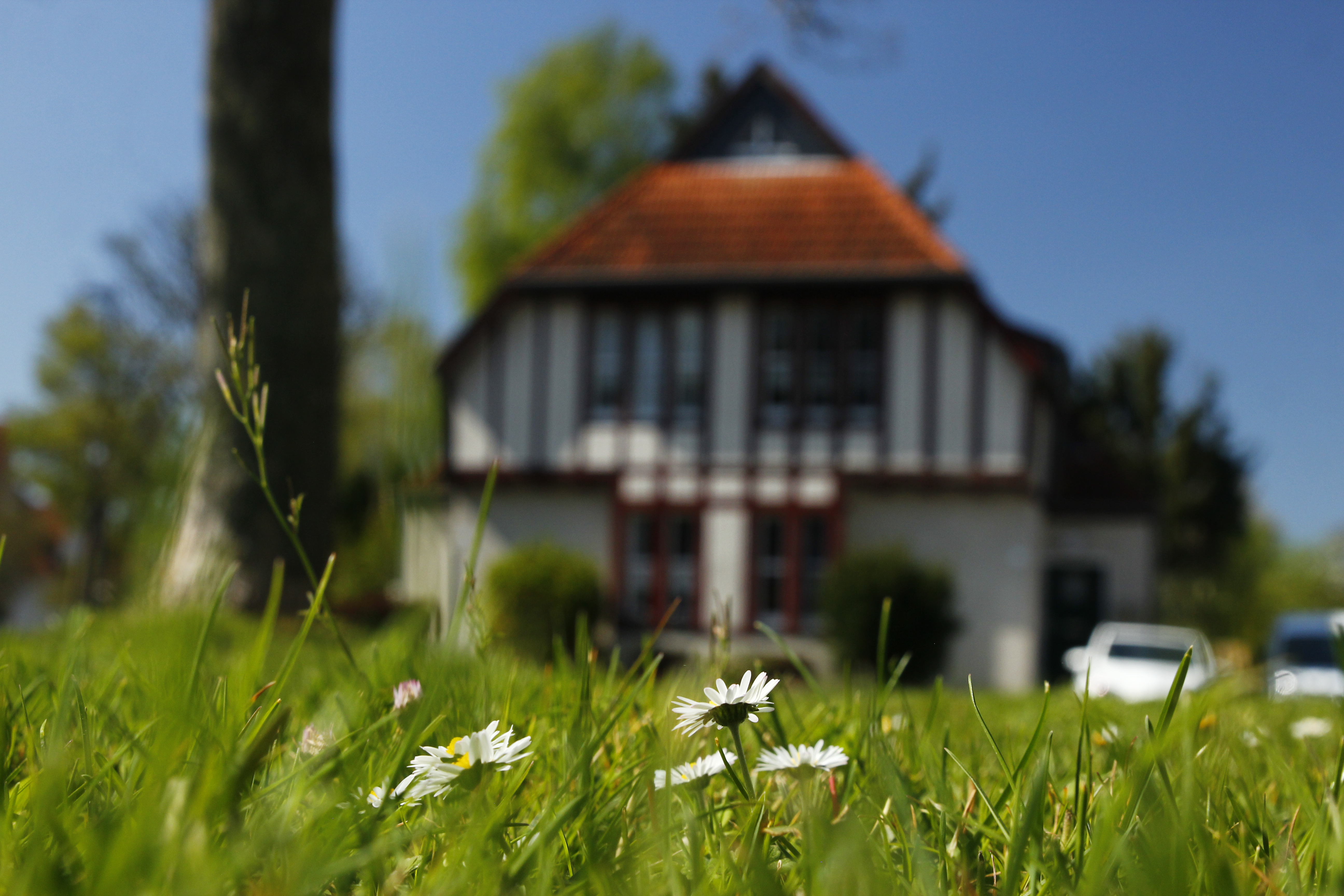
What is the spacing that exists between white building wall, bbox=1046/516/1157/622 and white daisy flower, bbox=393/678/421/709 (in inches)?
793

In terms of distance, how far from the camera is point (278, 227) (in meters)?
8.30

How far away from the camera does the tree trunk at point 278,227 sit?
26.3 feet

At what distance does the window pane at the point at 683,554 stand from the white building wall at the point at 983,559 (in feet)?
7.80

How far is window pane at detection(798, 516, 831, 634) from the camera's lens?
17.0 metres

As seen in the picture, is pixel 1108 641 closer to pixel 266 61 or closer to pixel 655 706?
pixel 266 61

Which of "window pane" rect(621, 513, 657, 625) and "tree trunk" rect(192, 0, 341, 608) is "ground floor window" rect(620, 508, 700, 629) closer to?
"window pane" rect(621, 513, 657, 625)

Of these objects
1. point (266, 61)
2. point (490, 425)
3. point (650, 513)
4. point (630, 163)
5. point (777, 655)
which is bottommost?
point (777, 655)

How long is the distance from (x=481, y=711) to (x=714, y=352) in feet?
52.8

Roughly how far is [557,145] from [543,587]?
19285mm

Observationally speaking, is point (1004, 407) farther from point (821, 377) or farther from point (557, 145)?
point (557, 145)

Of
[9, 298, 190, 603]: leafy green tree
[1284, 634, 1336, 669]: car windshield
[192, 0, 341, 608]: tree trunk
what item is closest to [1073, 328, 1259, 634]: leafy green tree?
[1284, 634, 1336, 669]: car windshield

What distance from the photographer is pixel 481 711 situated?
1350mm

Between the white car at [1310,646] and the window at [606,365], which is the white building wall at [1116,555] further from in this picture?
the window at [606,365]

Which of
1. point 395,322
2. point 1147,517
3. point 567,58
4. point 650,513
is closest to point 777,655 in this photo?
point 650,513
